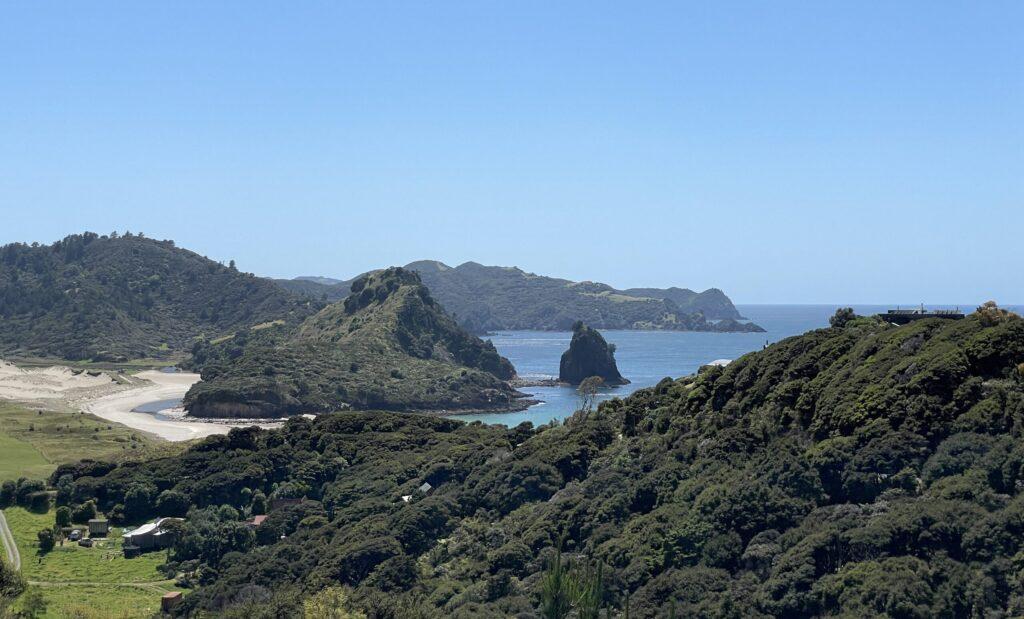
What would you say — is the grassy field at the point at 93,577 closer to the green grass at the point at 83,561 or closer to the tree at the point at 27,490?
the green grass at the point at 83,561

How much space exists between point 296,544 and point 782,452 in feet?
88.5

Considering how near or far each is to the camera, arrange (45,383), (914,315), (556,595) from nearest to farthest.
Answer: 1. (556,595)
2. (914,315)
3. (45,383)

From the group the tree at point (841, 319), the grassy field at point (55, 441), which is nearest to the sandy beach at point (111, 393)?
the grassy field at point (55, 441)

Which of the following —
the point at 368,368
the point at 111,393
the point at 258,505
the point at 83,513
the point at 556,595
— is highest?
the point at 368,368

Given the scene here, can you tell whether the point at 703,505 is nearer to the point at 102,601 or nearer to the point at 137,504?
the point at 102,601

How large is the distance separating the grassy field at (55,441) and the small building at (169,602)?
3312 centimetres

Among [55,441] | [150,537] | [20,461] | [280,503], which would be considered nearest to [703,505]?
[280,503]

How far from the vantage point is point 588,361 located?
594 feet

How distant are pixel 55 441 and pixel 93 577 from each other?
169 ft

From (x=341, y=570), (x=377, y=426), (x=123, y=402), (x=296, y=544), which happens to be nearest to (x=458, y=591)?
(x=341, y=570)

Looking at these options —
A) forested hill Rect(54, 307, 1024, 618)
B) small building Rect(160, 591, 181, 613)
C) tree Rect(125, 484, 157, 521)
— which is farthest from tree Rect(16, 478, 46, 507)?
small building Rect(160, 591, 181, 613)

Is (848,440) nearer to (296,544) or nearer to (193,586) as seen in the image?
(296,544)

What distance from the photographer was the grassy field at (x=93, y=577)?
5062 centimetres

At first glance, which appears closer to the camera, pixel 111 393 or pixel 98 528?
pixel 98 528
